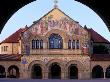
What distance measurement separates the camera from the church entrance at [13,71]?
235ft

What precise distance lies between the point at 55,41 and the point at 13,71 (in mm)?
10390

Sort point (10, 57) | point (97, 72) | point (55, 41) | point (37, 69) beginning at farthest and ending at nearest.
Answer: point (97, 72) → point (10, 57) → point (37, 69) → point (55, 41)

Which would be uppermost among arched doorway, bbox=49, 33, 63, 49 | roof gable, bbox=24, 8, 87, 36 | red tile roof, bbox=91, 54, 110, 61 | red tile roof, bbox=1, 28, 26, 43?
roof gable, bbox=24, 8, 87, 36

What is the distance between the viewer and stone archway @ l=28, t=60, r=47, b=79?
68.6 metres

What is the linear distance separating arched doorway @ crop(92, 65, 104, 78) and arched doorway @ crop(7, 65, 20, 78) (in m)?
11.9

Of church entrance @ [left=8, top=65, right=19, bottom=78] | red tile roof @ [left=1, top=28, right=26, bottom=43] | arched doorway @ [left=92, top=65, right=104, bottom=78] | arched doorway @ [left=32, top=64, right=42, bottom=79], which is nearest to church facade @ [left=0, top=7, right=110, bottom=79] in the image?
arched doorway @ [left=32, top=64, right=42, bottom=79]

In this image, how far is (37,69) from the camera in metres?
69.8

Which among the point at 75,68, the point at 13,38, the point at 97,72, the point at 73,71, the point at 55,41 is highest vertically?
the point at 13,38

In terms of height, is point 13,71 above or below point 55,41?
below

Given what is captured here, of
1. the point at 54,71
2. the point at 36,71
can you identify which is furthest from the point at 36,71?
the point at 54,71

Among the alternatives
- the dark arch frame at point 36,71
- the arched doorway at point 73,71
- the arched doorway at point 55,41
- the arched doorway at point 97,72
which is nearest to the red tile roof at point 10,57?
the dark arch frame at point 36,71

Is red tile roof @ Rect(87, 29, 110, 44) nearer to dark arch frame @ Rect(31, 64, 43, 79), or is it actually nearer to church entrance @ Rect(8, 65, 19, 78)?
dark arch frame @ Rect(31, 64, 43, 79)

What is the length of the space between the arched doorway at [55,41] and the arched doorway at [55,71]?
2.74m

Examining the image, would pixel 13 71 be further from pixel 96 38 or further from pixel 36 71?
pixel 96 38
